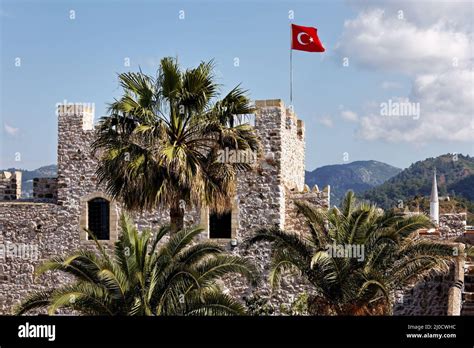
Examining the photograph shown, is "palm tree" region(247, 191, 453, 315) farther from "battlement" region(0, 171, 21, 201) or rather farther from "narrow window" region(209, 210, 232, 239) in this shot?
A: "battlement" region(0, 171, 21, 201)

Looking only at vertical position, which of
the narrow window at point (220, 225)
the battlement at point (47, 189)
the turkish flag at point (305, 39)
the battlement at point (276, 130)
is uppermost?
the turkish flag at point (305, 39)

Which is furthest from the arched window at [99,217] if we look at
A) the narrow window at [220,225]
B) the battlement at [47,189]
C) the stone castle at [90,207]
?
the narrow window at [220,225]

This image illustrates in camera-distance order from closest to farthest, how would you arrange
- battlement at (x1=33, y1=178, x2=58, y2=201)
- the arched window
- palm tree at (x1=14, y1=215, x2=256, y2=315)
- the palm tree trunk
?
palm tree at (x1=14, y1=215, x2=256, y2=315), the palm tree trunk, the arched window, battlement at (x1=33, y1=178, x2=58, y2=201)

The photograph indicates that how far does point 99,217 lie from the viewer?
72.4ft

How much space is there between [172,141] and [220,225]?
5.31m

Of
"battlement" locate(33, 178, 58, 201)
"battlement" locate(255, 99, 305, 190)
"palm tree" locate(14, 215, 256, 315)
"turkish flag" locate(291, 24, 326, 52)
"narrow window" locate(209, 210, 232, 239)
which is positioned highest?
"turkish flag" locate(291, 24, 326, 52)

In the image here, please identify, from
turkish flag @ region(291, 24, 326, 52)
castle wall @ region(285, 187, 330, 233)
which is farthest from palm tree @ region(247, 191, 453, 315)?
turkish flag @ region(291, 24, 326, 52)

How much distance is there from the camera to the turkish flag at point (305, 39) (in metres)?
21.1

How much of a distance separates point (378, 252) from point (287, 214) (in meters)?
6.11

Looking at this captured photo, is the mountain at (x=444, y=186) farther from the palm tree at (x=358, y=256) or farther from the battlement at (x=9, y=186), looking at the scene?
the palm tree at (x=358, y=256)

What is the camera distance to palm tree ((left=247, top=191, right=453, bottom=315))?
14781mm

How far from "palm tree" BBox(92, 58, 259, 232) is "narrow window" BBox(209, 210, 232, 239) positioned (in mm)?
4129
